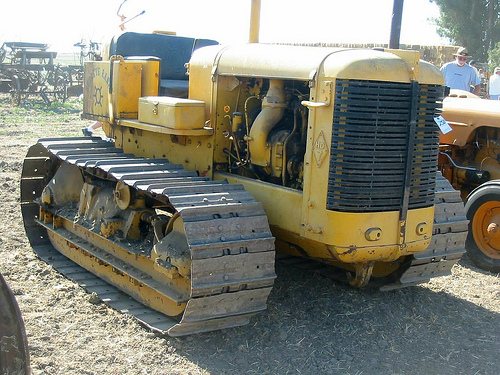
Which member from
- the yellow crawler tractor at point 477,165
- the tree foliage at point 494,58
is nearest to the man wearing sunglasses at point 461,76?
the yellow crawler tractor at point 477,165

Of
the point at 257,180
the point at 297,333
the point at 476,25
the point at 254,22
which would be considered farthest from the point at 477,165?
the point at 476,25

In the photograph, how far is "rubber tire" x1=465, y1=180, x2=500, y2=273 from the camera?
724cm

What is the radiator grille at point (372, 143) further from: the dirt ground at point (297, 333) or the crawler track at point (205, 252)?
the dirt ground at point (297, 333)

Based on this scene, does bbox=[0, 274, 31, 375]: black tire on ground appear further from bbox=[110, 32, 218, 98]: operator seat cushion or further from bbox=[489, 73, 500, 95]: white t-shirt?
bbox=[489, 73, 500, 95]: white t-shirt

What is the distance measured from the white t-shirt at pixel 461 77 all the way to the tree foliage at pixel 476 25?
2044 centimetres

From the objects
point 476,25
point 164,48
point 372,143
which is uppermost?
point 476,25

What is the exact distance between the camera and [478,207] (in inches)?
295

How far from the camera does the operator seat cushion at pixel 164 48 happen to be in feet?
24.3

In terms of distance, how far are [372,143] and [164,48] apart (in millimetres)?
3498

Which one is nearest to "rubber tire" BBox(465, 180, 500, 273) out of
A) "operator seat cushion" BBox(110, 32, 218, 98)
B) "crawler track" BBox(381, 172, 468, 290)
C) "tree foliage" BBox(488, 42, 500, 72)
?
"crawler track" BBox(381, 172, 468, 290)

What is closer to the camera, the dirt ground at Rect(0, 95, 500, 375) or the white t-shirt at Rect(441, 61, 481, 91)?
the dirt ground at Rect(0, 95, 500, 375)

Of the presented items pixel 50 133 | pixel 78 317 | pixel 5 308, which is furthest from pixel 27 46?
pixel 5 308

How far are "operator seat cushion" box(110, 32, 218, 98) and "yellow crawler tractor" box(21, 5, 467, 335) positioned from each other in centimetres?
58

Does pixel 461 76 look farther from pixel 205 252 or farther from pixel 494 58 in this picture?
pixel 494 58
